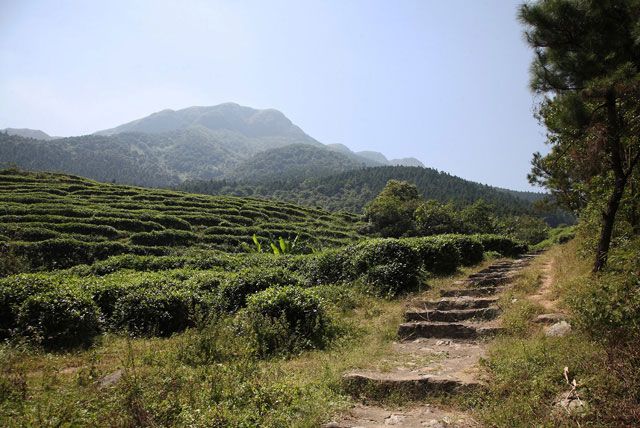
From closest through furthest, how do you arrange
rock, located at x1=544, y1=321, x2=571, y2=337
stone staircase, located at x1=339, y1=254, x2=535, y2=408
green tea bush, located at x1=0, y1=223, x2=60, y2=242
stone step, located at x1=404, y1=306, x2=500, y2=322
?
stone staircase, located at x1=339, y1=254, x2=535, y2=408 → rock, located at x1=544, y1=321, x2=571, y2=337 → stone step, located at x1=404, y1=306, x2=500, y2=322 → green tea bush, located at x1=0, y1=223, x2=60, y2=242

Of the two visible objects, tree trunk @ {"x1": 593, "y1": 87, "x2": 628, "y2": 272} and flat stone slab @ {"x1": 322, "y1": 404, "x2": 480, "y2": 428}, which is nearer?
flat stone slab @ {"x1": 322, "y1": 404, "x2": 480, "y2": 428}

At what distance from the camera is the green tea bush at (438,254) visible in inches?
571

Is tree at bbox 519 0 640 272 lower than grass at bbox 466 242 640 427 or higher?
higher

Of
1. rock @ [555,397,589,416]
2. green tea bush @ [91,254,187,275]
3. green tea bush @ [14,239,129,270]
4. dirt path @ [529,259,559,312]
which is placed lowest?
green tea bush @ [14,239,129,270]

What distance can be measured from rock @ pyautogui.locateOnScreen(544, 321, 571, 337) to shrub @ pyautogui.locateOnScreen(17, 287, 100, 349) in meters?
9.43

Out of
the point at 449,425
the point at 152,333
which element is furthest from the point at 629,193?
the point at 152,333

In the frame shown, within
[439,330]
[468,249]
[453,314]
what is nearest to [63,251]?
[468,249]

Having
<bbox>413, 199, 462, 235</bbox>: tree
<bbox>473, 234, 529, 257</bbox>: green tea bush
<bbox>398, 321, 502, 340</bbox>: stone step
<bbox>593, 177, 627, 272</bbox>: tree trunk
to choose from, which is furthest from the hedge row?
<bbox>413, 199, 462, 235</bbox>: tree

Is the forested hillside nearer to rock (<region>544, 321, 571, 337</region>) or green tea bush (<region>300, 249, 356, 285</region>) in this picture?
green tea bush (<region>300, 249, 356, 285</region>)

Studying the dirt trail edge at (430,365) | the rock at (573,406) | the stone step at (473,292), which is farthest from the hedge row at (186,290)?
the rock at (573,406)

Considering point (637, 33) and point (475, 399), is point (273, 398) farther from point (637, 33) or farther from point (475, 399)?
point (637, 33)

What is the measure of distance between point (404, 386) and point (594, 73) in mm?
6760

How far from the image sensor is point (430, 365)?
21.9 feet

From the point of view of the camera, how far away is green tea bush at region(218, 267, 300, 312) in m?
12.1
